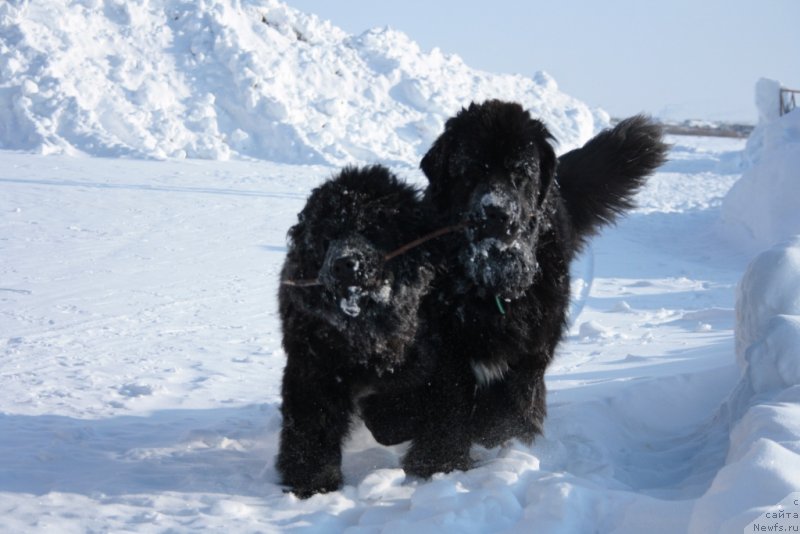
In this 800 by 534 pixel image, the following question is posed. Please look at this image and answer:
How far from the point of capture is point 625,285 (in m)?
8.69

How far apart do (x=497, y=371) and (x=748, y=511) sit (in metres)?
1.63

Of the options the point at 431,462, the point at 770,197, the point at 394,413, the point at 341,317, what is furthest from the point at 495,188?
the point at 770,197

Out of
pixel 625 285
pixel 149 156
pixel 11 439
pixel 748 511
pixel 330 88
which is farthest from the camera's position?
pixel 330 88

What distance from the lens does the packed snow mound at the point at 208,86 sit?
585 inches

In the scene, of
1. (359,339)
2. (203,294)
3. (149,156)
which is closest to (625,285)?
(203,294)

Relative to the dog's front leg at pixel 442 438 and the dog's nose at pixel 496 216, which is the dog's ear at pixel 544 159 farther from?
the dog's front leg at pixel 442 438

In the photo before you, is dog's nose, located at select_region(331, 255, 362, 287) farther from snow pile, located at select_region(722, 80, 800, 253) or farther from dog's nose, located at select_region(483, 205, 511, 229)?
snow pile, located at select_region(722, 80, 800, 253)

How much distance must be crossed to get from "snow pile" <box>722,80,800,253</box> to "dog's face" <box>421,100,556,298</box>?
244 inches

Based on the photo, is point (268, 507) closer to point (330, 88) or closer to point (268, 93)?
point (268, 93)

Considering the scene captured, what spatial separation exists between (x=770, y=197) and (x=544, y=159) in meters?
7.57

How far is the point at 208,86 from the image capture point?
57.0 ft

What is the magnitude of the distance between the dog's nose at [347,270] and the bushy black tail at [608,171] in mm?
2014

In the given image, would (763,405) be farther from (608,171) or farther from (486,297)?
(608,171)

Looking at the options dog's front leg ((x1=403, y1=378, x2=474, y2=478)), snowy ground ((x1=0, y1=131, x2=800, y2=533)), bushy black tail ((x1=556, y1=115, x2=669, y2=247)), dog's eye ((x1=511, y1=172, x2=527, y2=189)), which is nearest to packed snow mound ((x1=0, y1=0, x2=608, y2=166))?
snowy ground ((x1=0, y1=131, x2=800, y2=533))
